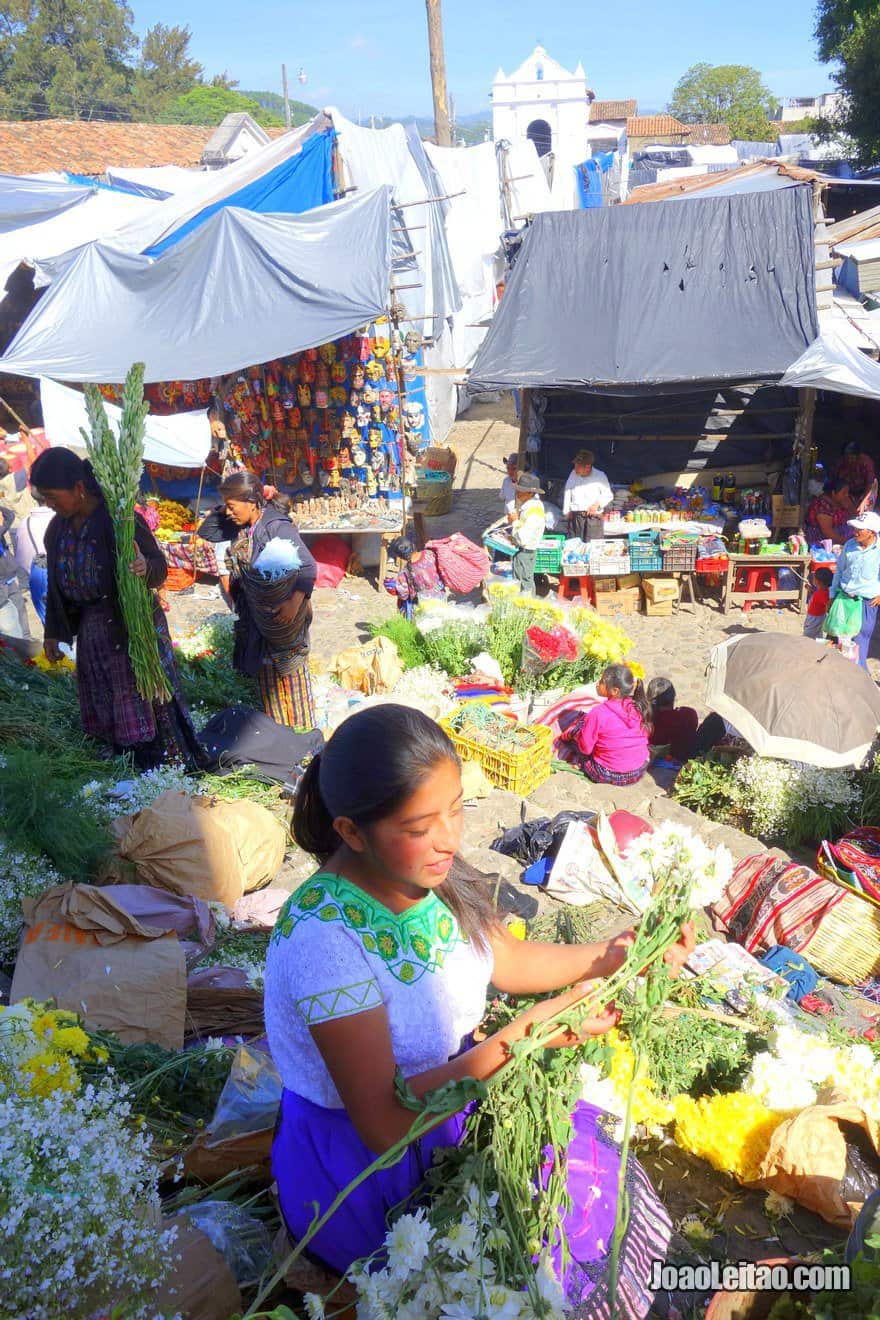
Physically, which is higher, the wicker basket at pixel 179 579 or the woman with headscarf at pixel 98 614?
the woman with headscarf at pixel 98 614

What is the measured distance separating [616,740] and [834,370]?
13.4 feet

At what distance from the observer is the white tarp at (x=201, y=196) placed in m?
9.81

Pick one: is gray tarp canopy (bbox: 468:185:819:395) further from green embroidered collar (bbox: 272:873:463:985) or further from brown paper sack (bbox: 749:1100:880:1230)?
green embroidered collar (bbox: 272:873:463:985)

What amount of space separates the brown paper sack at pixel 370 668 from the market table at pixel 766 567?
3.40m

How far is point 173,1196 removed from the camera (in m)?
2.12

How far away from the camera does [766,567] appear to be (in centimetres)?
841

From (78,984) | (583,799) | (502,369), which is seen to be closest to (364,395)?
(502,369)

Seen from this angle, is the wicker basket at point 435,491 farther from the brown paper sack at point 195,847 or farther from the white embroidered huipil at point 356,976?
the white embroidered huipil at point 356,976

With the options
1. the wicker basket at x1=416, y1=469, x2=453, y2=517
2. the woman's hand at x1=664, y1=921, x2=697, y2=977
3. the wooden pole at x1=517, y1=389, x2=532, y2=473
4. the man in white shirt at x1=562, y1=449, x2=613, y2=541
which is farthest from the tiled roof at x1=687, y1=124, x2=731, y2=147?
the woman's hand at x1=664, y1=921, x2=697, y2=977

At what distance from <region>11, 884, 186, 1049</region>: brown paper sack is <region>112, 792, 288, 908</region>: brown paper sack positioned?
0.68 m

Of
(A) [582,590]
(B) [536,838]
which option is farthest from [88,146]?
(B) [536,838]

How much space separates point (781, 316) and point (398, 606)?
14.7 ft

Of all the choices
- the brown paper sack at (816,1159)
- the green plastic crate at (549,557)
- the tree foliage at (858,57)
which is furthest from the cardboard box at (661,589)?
the tree foliage at (858,57)

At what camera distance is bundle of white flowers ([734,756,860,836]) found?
16.1 ft
